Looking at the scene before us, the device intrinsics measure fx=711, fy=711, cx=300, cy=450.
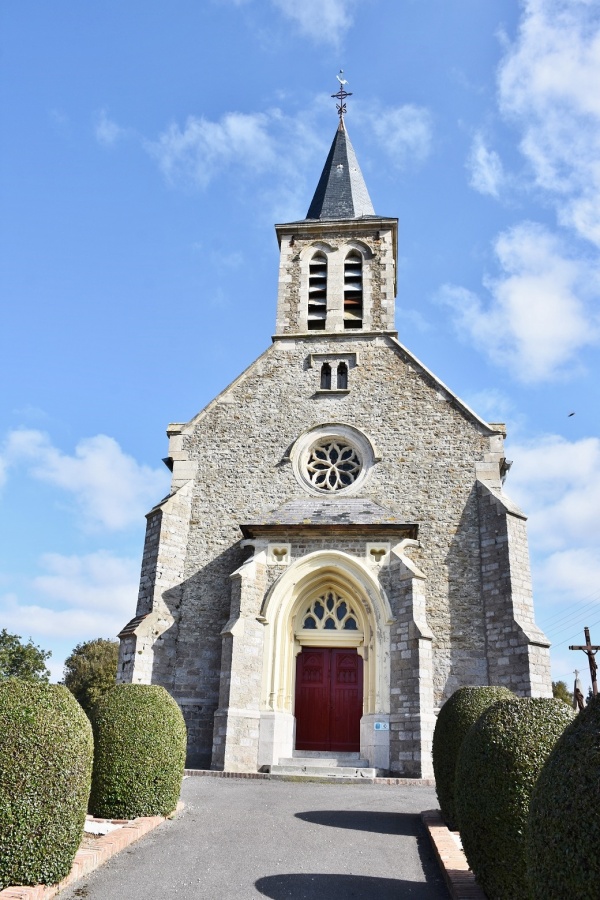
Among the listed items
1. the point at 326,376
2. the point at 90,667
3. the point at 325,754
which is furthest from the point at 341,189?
the point at 90,667

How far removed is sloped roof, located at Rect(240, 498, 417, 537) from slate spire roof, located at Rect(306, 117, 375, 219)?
999 cm

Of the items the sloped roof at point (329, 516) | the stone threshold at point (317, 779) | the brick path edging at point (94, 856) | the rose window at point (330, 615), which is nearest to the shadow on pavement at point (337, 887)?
the brick path edging at point (94, 856)

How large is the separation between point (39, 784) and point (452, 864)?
12.0 ft

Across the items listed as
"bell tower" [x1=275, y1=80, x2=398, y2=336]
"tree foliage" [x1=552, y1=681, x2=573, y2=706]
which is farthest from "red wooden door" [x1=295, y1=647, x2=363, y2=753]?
"tree foliage" [x1=552, y1=681, x2=573, y2=706]

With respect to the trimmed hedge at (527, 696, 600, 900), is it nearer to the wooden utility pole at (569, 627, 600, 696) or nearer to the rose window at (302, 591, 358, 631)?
the rose window at (302, 591, 358, 631)

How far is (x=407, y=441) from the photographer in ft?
57.1

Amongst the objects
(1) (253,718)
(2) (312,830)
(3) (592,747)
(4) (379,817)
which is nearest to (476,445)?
(1) (253,718)

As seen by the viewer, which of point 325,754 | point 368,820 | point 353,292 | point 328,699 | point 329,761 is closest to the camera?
point 368,820

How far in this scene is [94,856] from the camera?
6188 millimetres

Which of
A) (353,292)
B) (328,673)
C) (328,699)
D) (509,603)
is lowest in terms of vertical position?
(328,699)

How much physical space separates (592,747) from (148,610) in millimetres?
13558

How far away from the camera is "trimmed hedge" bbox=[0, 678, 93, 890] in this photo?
5230mm

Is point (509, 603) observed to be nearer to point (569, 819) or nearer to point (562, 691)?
point (569, 819)

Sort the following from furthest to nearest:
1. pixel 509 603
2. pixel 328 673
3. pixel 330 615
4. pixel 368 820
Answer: pixel 330 615
pixel 328 673
pixel 509 603
pixel 368 820
